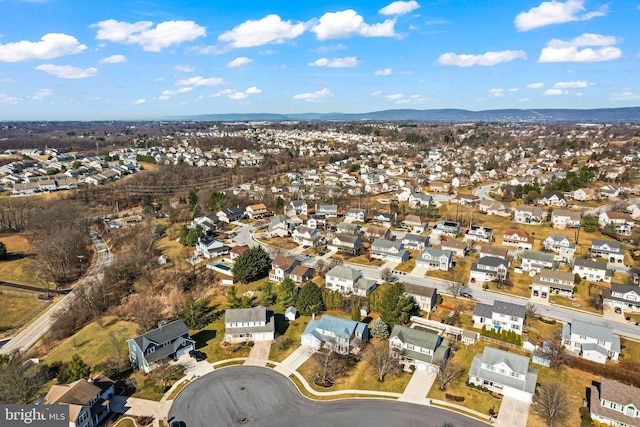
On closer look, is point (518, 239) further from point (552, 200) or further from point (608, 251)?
point (552, 200)

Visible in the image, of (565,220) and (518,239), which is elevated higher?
(565,220)

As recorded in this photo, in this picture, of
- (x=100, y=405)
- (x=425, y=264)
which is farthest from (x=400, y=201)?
(x=100, y=405)

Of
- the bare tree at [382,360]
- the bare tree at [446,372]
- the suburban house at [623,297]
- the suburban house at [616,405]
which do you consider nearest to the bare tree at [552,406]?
the suburban house at [616,405]

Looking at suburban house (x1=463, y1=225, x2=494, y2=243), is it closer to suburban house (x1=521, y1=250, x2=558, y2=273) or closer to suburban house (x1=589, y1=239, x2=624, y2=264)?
suburban house (x1=521, y1=250, x2=558, y2=273)

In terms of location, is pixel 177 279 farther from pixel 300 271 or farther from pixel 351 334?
pixel 351 334

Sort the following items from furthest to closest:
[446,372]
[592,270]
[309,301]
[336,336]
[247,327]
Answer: [592,270] < [309,301] < [247,327] < [336,336] < [446,372]

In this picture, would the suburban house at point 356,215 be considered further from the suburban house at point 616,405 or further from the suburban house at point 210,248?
the suburban house at point 616,405

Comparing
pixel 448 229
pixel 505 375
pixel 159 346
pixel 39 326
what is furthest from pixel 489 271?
pixel 39 326
